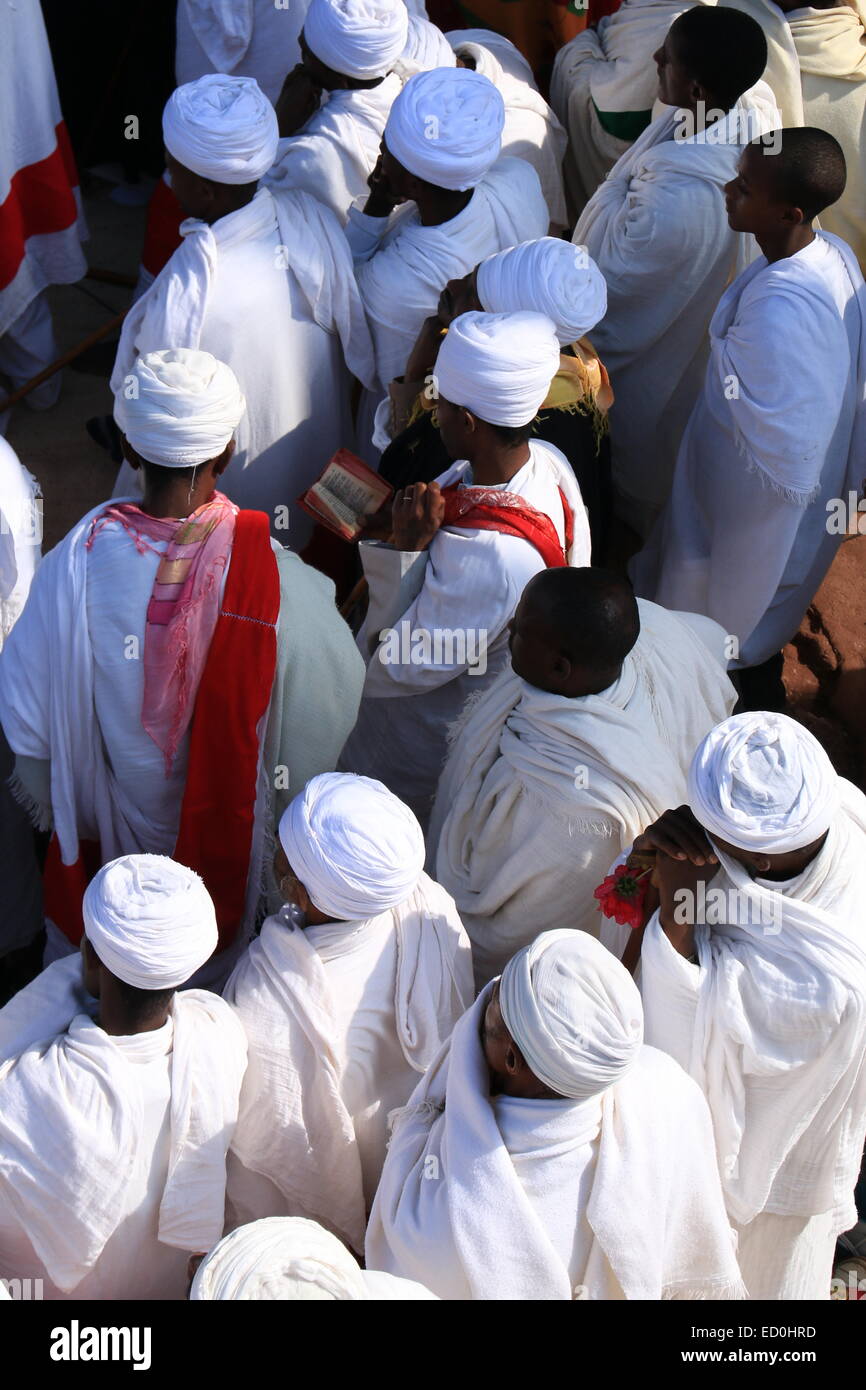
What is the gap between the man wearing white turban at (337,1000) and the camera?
117 inches

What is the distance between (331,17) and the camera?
501 cm

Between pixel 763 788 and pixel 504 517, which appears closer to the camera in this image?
pixel 763 788

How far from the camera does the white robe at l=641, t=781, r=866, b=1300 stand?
2.88m

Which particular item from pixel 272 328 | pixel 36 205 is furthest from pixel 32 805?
pixel 36 205

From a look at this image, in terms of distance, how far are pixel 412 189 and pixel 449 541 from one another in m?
1.48

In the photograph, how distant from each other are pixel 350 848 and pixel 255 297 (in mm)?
2245

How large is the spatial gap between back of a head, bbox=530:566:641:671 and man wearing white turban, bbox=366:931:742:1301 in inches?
37.1

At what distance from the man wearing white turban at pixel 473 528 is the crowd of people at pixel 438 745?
1 centimetres

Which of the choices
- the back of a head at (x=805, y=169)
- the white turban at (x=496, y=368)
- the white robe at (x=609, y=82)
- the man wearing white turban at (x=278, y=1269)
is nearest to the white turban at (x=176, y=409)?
the white turban at (x=496, y=368)

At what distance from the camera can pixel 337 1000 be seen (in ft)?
9.96

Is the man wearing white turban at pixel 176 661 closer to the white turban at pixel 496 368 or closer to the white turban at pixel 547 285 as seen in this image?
the white turban at pixel 496 368

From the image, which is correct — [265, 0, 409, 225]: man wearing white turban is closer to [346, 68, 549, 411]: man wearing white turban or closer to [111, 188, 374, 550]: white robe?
[346, 68, 549, 411]: man wearing white turban

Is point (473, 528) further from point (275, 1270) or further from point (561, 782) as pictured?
point (275, 1270)

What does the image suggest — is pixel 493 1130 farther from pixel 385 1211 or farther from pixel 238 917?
pixel 238 917
